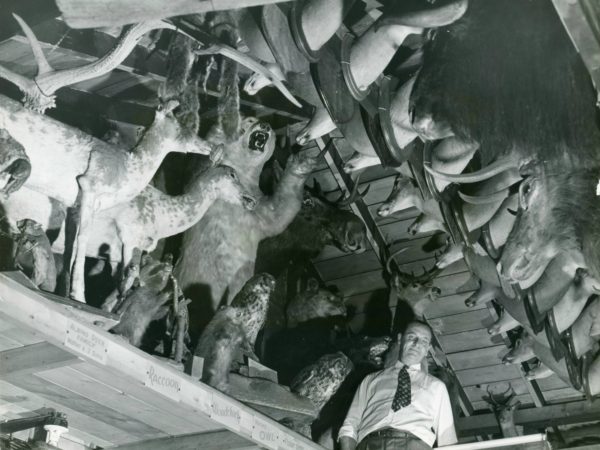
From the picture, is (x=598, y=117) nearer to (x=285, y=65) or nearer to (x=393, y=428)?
(x=285, y=65)

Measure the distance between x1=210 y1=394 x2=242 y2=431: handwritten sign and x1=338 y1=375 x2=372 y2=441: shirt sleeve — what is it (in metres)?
1.11

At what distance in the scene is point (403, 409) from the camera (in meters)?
6.05

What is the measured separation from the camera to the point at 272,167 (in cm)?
725

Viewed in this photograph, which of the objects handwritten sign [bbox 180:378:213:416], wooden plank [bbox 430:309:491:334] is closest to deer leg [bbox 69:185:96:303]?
handwritten sign [bbox 180:378:213:416]

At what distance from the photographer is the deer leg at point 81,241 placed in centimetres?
455

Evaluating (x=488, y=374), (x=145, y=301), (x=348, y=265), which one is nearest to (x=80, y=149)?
(x=145, y=301)

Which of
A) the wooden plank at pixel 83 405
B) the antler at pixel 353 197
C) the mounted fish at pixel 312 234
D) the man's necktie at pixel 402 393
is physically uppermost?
the antler at pixel 353 197

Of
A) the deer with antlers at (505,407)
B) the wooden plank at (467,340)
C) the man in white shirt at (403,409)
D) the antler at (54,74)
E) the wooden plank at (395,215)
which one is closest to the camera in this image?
the antler at (54,74)

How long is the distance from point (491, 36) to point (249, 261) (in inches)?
92.0

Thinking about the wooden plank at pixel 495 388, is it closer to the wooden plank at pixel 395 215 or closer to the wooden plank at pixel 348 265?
the wooden plank at pixel 348 265

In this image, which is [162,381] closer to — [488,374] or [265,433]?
[265,433]

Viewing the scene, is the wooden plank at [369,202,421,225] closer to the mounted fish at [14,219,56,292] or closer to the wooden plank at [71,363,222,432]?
the wooden plank at [71,363,222,432]

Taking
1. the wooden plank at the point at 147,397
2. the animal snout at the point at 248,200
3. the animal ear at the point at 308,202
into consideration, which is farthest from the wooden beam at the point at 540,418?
the wooden plank at the point at 147,397

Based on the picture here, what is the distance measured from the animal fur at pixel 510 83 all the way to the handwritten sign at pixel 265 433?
1937 mm
